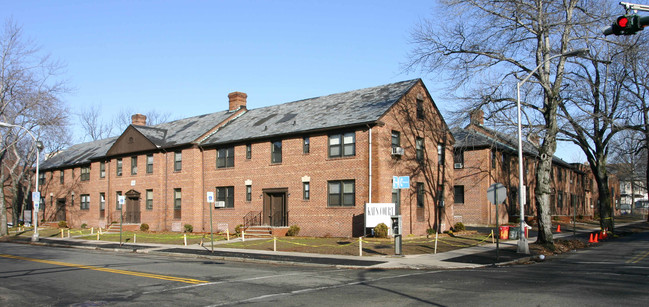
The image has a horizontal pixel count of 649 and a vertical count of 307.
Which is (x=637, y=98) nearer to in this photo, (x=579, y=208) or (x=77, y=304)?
(x=579, y=208)

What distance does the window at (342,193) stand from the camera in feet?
94.1

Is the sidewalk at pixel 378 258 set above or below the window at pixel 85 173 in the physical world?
below

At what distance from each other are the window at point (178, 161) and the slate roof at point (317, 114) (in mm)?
3026

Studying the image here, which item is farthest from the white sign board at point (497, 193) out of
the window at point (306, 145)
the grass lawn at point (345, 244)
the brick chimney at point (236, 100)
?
the brick chimney at point (236, 100)

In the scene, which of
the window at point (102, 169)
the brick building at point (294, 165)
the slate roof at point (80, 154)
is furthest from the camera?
the slate roof at point (80, 154)

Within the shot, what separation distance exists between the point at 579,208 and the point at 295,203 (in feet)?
178

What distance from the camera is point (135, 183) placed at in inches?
1670

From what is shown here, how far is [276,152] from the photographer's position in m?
32.8

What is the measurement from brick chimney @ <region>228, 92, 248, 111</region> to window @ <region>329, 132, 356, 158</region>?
15.3m

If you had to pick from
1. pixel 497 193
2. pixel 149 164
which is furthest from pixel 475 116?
pixel 149 164

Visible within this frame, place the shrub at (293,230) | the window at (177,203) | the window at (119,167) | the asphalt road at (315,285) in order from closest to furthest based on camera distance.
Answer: the asphalt road at (315,285), the shrub at (293,230), the window at (177,203), the window at (119,167)

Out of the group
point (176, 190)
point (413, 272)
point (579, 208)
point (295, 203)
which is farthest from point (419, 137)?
point (579, 208)

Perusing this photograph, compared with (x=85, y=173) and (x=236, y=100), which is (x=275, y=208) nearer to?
(x=236, y=100)

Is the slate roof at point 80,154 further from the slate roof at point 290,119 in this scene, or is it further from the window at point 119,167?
the slate roof at point 290,119
